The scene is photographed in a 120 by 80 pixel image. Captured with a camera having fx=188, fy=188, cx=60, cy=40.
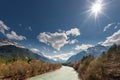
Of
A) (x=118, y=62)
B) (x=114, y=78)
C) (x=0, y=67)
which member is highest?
(x=0, y=67)

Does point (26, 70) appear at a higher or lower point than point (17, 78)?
higher

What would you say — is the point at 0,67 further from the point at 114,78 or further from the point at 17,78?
the point at 114,78

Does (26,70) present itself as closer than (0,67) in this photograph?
No

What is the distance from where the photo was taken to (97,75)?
2406 inches

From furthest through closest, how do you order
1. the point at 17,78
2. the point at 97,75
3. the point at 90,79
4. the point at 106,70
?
the point at 17,78 → the point at 90,79 → the point at 97,75 → the point at 106,70

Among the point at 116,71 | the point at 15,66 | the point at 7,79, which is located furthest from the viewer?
the point at 15,66

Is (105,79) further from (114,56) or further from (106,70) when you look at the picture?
(114,56)

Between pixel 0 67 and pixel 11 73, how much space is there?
9.26 meters

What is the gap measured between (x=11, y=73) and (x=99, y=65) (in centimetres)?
9221

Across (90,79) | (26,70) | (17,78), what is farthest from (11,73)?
(90,79)

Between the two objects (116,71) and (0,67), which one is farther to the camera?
(0,67)

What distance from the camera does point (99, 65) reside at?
63.8 metres

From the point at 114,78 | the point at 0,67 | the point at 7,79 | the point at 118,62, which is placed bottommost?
the point at 114,78

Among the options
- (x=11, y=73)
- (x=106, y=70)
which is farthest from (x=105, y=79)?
(x=11, y=73)
